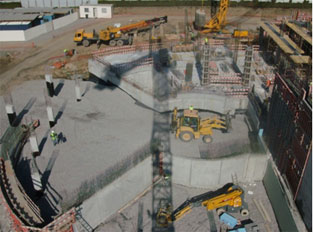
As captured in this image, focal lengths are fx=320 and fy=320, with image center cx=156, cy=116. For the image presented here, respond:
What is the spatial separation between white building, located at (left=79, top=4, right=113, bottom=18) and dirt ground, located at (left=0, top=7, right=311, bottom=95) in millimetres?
1580

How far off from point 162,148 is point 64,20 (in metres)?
41.1

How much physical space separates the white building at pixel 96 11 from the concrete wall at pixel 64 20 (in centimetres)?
153

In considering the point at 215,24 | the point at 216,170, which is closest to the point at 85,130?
the point at 216,170

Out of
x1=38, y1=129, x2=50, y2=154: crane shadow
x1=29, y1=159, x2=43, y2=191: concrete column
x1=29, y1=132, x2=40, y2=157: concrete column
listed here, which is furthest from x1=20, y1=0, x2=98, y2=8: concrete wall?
x1=29, y1=159, x2=43, y2=191: concrete column

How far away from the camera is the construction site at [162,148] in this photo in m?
17.7

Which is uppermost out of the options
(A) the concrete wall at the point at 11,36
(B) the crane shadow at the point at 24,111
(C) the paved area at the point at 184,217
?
(A) the concrete wall at the point at 11,36

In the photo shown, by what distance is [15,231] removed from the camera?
16.2 m

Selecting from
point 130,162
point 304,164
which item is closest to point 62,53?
point 130,162

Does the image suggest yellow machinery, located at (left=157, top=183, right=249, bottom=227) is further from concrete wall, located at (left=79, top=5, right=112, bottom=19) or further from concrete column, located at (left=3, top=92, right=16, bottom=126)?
concrete wall, located at (left=79, top=5, right=112, bottom=19)

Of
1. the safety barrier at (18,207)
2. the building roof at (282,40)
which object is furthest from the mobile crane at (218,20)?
the safety barrier at (18,207)

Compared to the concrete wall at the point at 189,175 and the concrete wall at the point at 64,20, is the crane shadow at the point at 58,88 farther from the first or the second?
the concrete wall at the point at 64,20

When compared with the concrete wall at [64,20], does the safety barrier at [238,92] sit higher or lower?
lower

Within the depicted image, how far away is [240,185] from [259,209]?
7.47 ft

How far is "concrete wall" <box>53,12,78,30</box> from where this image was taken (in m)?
52.9
